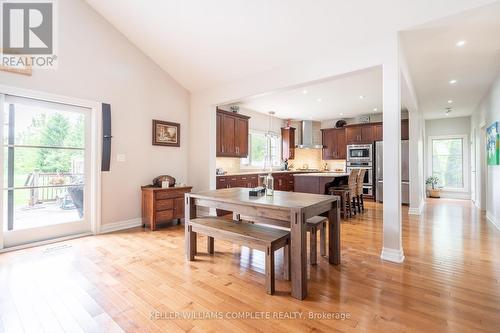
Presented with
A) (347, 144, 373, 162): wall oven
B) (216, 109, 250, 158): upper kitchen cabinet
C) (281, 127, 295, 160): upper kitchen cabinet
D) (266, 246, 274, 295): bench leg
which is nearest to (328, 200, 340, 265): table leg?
(266, 246, 274, 295): bench leg

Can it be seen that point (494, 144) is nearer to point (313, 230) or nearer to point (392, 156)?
point (392, 156)

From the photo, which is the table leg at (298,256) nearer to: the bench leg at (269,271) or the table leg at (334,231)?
the bench leg at (269,271)

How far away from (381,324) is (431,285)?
3.08ft

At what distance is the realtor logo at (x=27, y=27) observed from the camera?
322 cm

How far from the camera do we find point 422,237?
3732 millimetres

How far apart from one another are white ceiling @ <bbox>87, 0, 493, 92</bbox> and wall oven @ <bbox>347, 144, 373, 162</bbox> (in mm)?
4669

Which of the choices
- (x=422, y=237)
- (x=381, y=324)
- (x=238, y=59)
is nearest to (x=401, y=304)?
(x=381, y=324)

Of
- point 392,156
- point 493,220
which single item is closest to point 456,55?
point 392,156

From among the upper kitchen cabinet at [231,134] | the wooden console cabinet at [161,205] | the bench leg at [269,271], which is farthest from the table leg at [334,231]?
the upper kitchen cabinet at [231,134]

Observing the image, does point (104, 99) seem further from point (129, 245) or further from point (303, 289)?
point (303, 289)

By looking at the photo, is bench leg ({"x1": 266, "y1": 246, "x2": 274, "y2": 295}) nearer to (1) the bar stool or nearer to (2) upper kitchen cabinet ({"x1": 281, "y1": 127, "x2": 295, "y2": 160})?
(1) the bar stool

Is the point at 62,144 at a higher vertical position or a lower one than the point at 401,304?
higher

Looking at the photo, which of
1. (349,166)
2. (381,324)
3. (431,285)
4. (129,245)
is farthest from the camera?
(349,166)

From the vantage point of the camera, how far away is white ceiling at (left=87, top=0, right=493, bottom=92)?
108 inches
